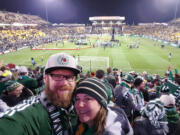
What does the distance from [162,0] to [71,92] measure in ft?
305

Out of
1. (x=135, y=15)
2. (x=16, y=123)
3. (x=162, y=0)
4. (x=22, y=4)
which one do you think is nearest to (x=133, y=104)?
(x=16, y=123)

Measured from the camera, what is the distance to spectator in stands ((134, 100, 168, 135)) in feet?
9.02

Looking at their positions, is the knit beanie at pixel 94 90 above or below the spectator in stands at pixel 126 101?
above

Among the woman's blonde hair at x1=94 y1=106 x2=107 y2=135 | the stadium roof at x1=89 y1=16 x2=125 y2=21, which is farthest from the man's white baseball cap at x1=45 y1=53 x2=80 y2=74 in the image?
the stadium roof at x1=89 y1=16 x2=125 y2=21

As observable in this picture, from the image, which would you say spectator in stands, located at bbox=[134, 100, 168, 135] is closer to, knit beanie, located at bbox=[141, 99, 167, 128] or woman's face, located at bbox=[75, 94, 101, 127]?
knit beanie, located at bbox=[141, 99, 167, 128]

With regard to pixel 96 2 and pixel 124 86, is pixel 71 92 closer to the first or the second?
pixel 124 86

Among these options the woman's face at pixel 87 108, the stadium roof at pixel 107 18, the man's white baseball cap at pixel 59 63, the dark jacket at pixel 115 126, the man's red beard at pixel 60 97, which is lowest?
the dark jacket at pixel 115 126

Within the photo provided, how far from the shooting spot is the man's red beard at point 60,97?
Result: 5.65 ft

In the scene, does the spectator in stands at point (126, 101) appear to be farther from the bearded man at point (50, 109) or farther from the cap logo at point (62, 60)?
the cap logo at point (62, 60)

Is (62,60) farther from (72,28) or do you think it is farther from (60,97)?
(72,28)

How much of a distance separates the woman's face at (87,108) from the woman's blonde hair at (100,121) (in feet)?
0.17

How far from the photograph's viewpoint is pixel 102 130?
63.4 inches

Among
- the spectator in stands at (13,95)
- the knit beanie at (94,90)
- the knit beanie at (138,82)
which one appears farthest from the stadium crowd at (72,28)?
the knit beanie at (94,90)

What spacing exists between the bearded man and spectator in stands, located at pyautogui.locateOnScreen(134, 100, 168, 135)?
1509 millimetres
